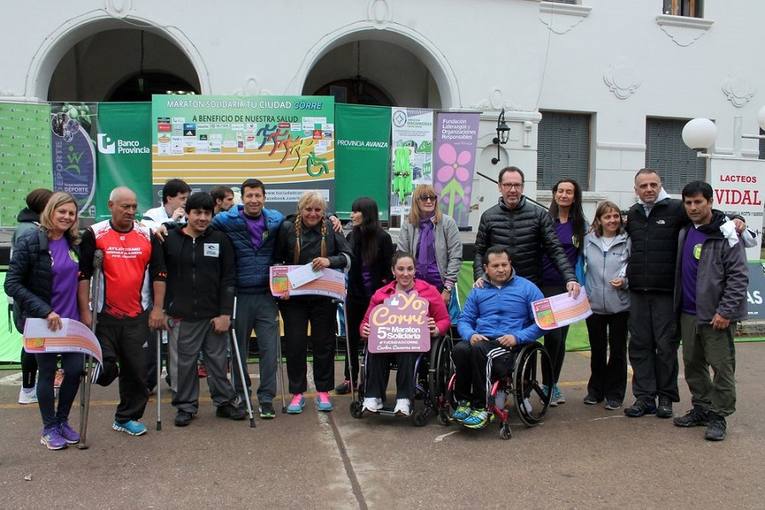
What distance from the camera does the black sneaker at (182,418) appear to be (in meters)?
5.12

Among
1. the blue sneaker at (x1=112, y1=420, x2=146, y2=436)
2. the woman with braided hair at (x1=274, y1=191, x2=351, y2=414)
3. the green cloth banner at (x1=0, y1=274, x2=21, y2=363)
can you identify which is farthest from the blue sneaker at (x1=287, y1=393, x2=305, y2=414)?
the green cloth banner at (x1=0, y1=274, x2=21, y2=363)

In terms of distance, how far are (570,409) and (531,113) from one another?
7.27 meters

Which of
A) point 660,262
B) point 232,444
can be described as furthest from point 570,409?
point 232,444

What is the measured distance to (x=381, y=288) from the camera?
552cm

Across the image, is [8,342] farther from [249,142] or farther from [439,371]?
[439,371]

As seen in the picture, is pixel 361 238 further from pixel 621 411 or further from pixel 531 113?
pixel 531 113

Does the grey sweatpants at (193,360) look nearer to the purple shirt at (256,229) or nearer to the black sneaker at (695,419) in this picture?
the purple shirt at (256,229)

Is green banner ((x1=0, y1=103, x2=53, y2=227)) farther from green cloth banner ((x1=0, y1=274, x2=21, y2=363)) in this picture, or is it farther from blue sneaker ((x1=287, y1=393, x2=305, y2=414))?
blue sneaker ((x1=287, y1=393, x2=305, y2=414))

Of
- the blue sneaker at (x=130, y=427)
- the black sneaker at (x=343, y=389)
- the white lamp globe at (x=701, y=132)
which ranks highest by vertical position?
the white lamp globe at (x=701, y=132)

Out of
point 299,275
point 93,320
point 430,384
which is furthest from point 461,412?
point 93,320

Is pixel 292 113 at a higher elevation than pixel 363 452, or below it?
higher

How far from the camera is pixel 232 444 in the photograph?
472 centimetres

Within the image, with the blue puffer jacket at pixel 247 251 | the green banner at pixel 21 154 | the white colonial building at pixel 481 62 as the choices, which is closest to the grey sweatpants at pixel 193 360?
the blue puffer jacket at pixel 247 251

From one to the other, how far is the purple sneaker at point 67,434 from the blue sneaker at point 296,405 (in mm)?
1597
